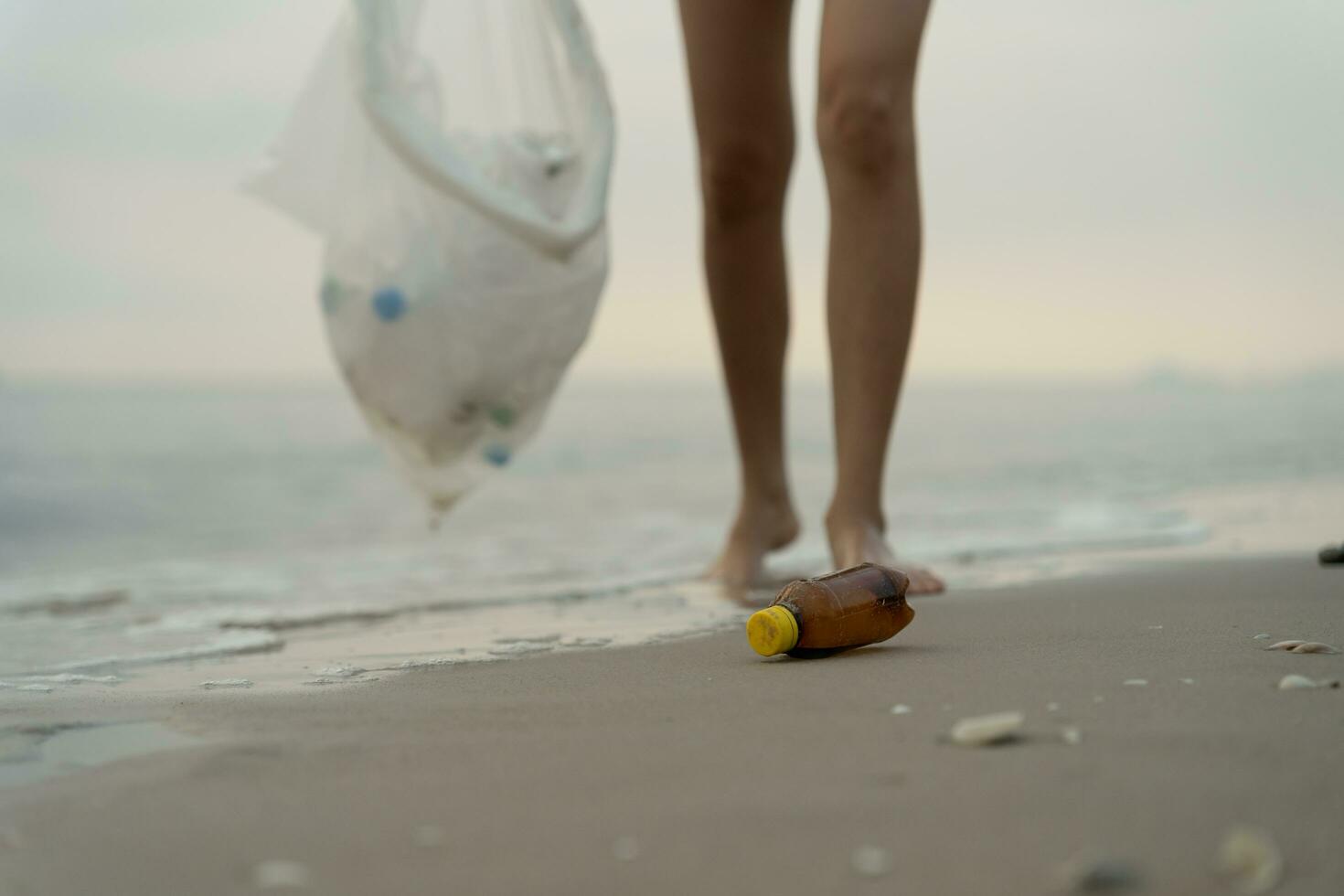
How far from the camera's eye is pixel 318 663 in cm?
165

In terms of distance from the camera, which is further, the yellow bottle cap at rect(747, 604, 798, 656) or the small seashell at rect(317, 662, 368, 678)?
the small seashell at rect(317, 662, 368, 678)

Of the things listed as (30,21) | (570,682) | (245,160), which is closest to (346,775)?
(570,682)

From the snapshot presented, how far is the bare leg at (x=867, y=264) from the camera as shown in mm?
→ 2051

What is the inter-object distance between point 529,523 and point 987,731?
Answer: 147 inches

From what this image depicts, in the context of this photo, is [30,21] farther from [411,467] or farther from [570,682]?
[570,682]

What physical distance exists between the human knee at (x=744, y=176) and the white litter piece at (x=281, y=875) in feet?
6.13

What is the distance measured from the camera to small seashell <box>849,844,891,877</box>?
29.2 inches

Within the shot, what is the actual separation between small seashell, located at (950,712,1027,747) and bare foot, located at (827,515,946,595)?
1.10 meters

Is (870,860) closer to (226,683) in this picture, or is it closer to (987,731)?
(987,731)

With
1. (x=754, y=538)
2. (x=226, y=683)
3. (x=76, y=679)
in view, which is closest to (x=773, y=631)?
(x=226, y=683)

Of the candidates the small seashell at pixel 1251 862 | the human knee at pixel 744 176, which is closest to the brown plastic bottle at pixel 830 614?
the small seashell at pixel 1251 862

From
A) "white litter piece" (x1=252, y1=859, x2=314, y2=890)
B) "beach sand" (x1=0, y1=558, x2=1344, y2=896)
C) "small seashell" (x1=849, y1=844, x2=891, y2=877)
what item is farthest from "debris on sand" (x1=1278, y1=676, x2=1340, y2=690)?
"white litter piece" (x1=252, y1=859, x2=314, y2=890)

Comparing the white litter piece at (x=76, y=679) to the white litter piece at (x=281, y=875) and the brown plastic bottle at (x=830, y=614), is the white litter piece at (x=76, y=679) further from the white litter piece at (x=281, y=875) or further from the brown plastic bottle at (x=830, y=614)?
the white litter piece at (x=281, y=875)

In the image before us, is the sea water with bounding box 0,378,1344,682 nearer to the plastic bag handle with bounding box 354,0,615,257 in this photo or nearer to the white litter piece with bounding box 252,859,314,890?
the plastic bag handle with bounding box 354,0,615,257
